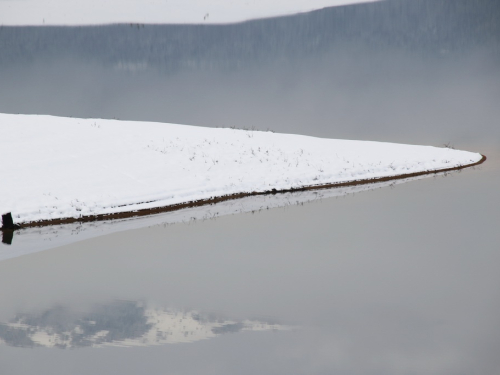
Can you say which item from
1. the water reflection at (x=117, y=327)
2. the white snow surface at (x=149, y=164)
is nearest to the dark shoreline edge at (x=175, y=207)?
the white snow surface at (x=149, y=164)

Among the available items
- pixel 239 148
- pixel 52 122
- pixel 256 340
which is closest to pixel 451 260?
pixel 256 340

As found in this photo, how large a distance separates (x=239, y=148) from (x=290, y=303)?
85.1ft

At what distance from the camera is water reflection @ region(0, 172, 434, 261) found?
1552 centimetres

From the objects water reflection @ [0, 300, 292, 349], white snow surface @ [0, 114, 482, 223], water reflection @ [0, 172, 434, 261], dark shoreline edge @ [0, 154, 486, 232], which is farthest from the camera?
white snow surface @ [0, 114, 482, 223]

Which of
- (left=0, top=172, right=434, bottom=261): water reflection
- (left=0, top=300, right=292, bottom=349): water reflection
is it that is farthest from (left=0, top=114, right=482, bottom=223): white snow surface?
Result: (left=0, top=300, right=292, bottom=349): water reflection

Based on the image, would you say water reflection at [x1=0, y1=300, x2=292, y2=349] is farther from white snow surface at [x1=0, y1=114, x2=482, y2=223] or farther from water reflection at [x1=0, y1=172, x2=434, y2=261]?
white snow surface at [x1=0, y1=114, x2=482, y2=223]

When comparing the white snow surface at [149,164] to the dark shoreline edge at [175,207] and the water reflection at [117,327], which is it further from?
the water reflection at [117,327]

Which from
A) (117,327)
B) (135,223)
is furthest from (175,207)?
(117,327)

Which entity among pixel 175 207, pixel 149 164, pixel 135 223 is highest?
pixel 149 164

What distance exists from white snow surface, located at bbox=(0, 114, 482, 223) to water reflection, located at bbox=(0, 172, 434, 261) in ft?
4.45

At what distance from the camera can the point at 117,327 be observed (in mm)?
8477

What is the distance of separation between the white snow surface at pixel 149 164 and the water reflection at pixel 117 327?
35.7 feet

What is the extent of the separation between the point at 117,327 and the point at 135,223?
10420 millimetres

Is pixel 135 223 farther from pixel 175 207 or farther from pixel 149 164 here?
pixel 149 164
